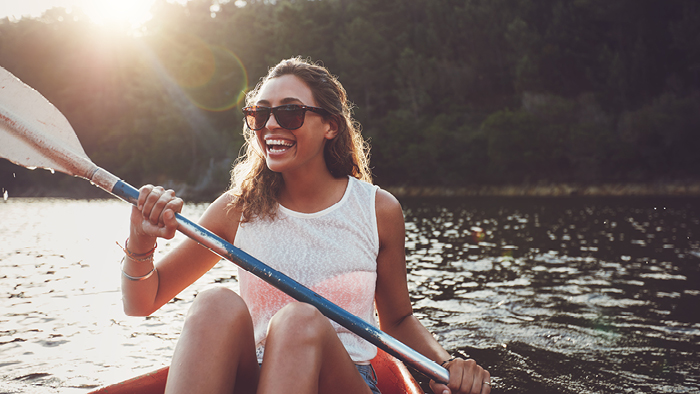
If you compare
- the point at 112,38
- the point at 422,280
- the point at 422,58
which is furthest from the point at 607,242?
the point at 112,38

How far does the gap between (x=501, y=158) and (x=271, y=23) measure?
31.2 m

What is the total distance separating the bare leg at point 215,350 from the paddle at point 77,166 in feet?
0.49

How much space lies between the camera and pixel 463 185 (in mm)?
40906

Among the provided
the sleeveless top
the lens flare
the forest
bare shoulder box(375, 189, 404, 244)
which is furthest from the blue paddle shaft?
the lens flare

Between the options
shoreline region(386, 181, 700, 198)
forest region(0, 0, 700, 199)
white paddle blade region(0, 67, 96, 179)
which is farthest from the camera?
forest region(0, 0, 700, 199)

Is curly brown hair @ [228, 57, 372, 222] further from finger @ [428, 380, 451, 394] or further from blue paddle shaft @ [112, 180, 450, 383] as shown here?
finger @ [428, 380, 451, 394]

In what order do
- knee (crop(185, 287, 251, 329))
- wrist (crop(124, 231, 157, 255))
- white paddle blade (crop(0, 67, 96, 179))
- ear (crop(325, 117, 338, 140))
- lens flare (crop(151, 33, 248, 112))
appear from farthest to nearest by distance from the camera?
lens flare (crop(151, 33, 248, 112)), ear (crop(325, 117, 338, 140)), white paddle blade (crop(0, 67, 96, 179)), wrist (crop(124, 231, 157, 255)), knee (crop(185, 287, 251, 329))

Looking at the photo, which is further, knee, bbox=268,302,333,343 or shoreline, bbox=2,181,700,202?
shoreline, bbox=2,181,700,202

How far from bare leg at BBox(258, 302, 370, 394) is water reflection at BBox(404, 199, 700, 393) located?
2.62 meters

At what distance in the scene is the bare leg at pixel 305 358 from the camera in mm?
1657

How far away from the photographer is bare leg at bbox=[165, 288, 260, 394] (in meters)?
1.64

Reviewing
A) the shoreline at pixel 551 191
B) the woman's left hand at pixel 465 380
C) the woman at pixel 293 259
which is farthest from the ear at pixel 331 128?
the shoreline at pixel 551 191

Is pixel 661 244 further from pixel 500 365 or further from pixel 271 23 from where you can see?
pixel 271 23

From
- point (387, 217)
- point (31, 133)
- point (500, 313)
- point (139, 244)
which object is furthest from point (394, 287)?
point (500, 313)
